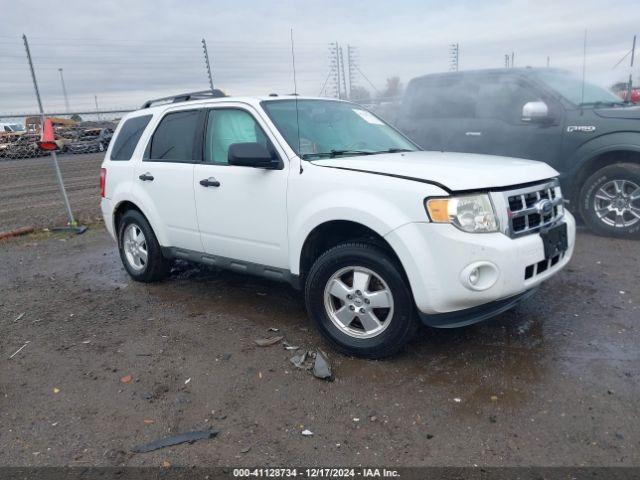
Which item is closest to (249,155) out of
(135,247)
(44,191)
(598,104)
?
(135,247)

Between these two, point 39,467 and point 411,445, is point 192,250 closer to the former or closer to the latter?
point 39,467

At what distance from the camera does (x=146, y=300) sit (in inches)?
194

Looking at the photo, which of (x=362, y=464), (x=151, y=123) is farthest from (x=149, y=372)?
(x=151, y=123)

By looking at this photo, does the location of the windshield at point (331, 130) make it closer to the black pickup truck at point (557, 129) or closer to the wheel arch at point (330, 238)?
the wheel arch at point (330, 238)

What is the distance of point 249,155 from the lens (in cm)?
366

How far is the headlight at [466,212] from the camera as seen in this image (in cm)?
301

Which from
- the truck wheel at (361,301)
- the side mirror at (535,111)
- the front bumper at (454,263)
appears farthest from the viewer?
the side mirror at (535,111)

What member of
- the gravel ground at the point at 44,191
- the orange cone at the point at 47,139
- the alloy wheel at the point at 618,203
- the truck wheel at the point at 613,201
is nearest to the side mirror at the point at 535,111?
the truck wheel at the point at 613,201

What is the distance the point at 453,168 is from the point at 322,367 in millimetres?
1496

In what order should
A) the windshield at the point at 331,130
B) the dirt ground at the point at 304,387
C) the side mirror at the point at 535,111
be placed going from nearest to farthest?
the dirt ground at the point at 304,387 < the windshield at the point at 331,130 < the side mirror at the point at 535,111

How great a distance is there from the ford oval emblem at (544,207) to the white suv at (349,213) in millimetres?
13

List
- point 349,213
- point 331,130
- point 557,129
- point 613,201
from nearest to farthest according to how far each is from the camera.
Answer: point 349,213 → point 331,130 → point 613,201 → point 557,129

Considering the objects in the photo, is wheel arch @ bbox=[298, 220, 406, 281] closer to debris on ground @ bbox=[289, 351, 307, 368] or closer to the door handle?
debris on ground @ bbox=[289, 351, 307, 368]

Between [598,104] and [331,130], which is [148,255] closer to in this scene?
[331,130]
